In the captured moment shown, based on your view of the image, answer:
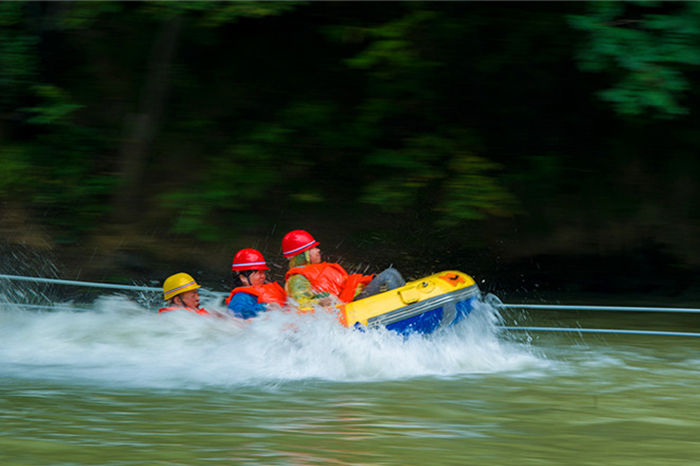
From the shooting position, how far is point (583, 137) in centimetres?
1131

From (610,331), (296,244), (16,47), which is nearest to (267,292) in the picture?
(296,244)

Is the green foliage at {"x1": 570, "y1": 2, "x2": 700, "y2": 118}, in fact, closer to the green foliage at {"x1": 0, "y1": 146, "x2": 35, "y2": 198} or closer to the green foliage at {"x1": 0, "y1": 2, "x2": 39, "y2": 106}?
the green foliage at {"x1": 0, "y1": 2, "x2": 39, "y2": 106}

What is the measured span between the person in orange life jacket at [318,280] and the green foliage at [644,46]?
326 cm

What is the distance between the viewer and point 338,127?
11.3 meters

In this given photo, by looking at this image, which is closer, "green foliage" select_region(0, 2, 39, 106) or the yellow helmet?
the yellow helmet

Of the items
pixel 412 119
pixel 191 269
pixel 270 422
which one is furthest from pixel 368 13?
pixel 270 422

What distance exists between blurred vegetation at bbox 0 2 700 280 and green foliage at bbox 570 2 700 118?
414mm

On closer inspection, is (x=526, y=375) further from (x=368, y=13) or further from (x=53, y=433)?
(x=368, y=13)

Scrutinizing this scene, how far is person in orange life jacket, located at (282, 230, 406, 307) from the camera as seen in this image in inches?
283

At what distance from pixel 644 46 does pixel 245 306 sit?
4.55 m

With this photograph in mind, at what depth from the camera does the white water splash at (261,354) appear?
6871mm

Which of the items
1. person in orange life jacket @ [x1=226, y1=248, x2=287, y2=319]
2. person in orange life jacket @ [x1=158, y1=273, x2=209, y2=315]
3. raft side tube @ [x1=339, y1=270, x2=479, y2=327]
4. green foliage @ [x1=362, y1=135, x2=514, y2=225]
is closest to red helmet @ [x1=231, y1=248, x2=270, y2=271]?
person in orange life jacket @ [x1=226, y1=248, x2=287, y2=319]

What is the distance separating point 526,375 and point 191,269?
6.16 m

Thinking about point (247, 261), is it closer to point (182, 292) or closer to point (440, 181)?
point (182, 292)
